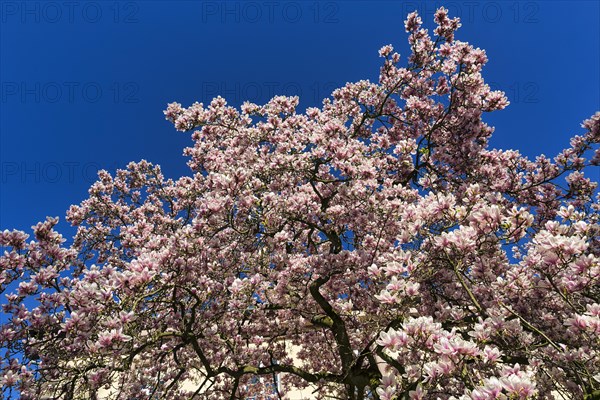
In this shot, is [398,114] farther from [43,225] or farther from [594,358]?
[43,225]

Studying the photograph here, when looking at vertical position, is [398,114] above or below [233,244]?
above

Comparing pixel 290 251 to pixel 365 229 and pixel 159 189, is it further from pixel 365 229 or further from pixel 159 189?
pixel 159 189

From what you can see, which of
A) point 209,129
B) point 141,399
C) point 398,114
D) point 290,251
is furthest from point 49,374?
point 398,114

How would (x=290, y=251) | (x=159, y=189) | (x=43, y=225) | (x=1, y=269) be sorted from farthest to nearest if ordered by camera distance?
(x=159, y=189), (x=290, y=251), (x=43, y=225), (x=1, y=269)

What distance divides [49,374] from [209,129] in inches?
289

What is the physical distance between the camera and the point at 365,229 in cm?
746

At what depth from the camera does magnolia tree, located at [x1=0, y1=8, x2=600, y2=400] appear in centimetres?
366

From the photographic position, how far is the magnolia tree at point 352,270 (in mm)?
3662

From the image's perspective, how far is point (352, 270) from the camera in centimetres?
678

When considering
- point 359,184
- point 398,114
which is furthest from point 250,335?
point 398,114

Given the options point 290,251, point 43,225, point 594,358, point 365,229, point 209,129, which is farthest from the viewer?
point 209,129

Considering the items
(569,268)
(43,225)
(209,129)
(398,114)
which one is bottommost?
(569,268)

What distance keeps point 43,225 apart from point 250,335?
15.4ft

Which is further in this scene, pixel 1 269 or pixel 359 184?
pixel 359 184
